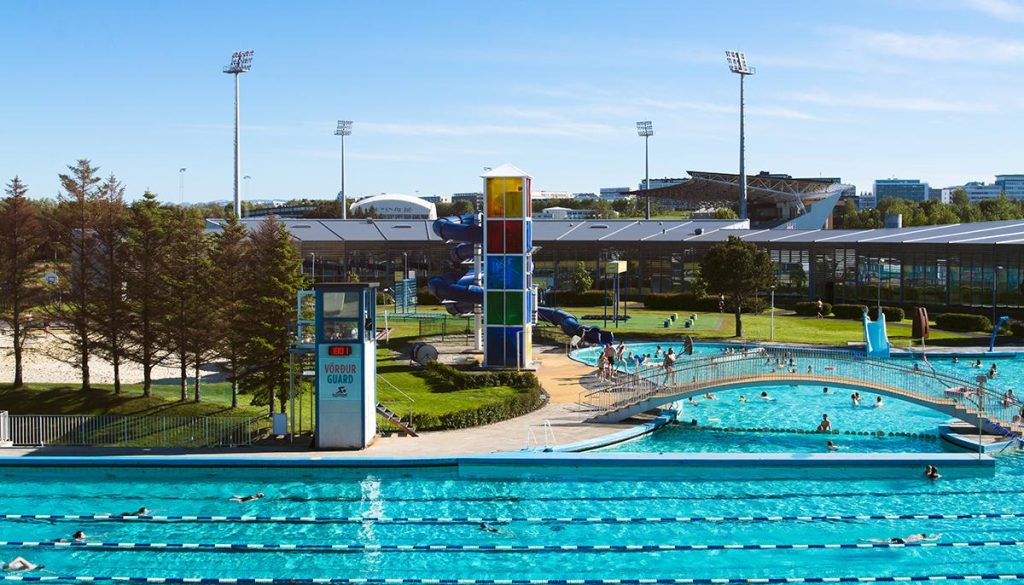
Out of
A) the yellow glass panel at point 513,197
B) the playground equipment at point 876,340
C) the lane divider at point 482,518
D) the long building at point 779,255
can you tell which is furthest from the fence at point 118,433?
the long building at point 779,255

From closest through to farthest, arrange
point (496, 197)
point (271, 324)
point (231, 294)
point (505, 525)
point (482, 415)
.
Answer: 1. point (505, 525)
2. point (271, 324)
3. point (482, 415)
4. point (231, 294)
5. point (496, 197)

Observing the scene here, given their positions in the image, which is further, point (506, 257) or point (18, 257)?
point (506, 257)

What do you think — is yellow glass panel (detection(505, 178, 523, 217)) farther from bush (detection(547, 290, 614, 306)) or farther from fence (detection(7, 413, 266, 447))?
bush (detection(547, 290, 614, 306))

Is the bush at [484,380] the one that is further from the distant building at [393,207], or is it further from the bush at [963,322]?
the distant building at [393,207]

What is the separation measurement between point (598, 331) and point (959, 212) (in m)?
116

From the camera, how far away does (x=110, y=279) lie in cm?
4062

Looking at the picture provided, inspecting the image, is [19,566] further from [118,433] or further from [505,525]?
[505,525]

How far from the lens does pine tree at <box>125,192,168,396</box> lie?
3934cm

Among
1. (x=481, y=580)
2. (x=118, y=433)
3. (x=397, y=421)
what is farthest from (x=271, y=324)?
(x=481, y=580)

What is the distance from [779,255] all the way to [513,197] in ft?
138

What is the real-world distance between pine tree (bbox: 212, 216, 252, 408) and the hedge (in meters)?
41.0

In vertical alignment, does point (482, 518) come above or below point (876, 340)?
below

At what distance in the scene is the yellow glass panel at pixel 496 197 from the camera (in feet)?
158

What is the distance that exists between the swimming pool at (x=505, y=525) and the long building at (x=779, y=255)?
40.6m
